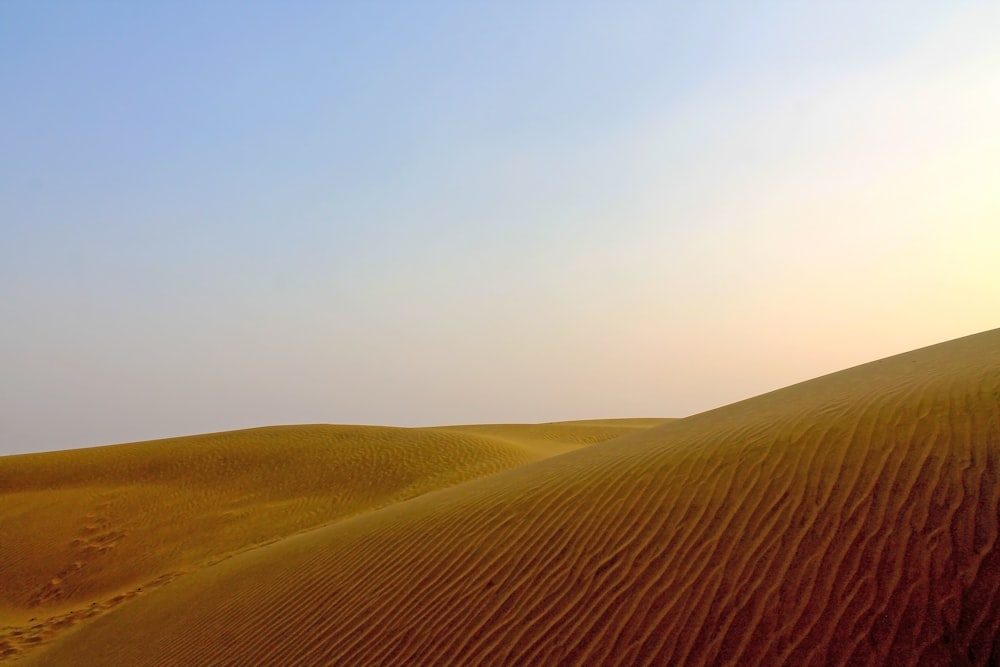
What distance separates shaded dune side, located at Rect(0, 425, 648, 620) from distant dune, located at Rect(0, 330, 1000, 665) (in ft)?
6.63

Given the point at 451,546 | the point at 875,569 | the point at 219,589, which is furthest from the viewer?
the point at 219,589

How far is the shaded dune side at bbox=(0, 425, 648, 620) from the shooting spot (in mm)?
15961

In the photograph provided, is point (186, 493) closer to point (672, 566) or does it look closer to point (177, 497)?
point (177, 497)

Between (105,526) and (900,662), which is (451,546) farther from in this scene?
(105,526)

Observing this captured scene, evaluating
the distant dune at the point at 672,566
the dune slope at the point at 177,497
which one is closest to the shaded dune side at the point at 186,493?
the dune slope at the point at 177,497

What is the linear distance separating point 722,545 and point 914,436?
206cm

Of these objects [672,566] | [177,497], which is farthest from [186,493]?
[672,566]

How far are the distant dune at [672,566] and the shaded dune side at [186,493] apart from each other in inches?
79.5

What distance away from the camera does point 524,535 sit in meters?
7.28

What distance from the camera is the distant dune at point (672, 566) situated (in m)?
4.42

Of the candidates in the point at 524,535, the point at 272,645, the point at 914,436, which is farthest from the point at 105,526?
the point at 914,436

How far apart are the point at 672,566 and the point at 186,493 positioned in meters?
19.6

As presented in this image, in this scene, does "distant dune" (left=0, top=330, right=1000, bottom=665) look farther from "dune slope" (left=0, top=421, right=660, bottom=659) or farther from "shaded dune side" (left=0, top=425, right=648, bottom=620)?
"shaded dune side" (left=0, top=425, right=648, bottom=620)

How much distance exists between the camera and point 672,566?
5.58m
